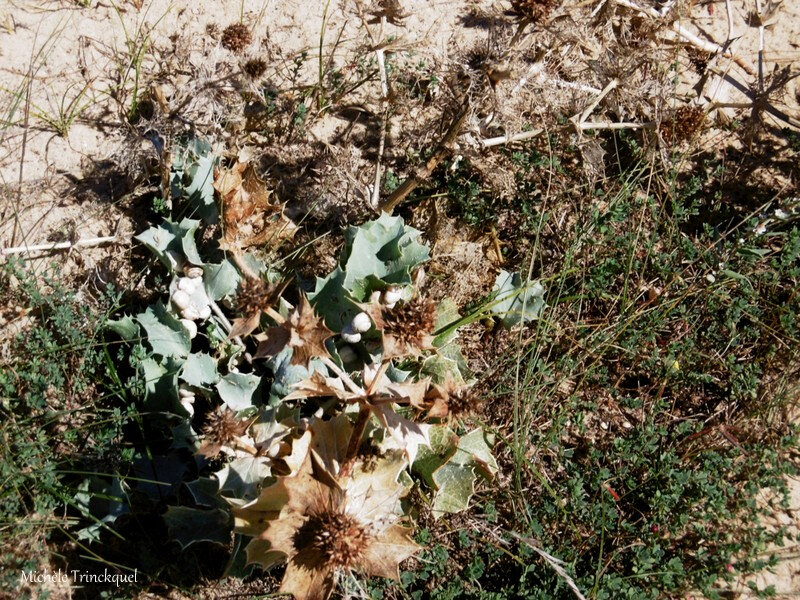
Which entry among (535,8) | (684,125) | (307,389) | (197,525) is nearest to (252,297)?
(307,389)

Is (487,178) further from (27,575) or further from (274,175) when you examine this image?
(27,575)

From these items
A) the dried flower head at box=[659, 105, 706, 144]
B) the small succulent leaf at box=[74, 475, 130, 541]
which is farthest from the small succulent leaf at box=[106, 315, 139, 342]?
the dried flower head at box=[659, 105, 706, 144]

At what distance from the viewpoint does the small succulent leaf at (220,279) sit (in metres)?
2.65

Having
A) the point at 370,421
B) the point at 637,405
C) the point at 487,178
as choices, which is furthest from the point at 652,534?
the point at 487,178

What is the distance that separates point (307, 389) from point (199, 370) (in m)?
0.65

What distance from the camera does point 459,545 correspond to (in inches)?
111

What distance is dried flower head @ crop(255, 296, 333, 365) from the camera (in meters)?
2.06

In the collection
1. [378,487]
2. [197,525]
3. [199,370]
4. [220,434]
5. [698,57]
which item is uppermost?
[698,57]

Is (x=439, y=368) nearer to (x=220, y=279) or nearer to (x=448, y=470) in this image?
(x=448, y=470)

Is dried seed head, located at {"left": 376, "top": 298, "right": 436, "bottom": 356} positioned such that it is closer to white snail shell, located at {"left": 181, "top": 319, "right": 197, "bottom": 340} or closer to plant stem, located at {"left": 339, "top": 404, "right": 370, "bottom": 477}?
plant stem, located at {"left": 339, "top": 404, "right": 370, "bottom": 477}

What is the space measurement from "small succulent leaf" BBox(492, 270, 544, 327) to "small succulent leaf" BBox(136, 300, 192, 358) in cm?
130

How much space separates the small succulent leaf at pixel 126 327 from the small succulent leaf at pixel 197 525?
677 mm

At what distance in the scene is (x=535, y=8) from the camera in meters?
2.62

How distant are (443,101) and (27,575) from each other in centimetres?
263
